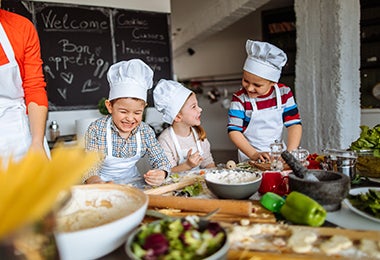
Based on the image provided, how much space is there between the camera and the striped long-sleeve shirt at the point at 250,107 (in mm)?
2133

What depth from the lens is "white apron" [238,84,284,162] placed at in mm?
2135

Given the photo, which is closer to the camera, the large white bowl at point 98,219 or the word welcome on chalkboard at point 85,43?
the large white bowl at point 98,219

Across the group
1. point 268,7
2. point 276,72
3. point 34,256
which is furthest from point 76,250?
point 268,7

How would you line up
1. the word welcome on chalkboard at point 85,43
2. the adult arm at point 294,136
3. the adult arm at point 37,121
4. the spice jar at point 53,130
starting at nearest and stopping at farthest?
the adult arm at point 37,121, the adult arm at point 294,136, the spice jar at point 53,130, the word welcome on chalkboard at point 85,43

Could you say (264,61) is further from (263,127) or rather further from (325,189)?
(325,189)

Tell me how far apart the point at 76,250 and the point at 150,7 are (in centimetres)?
355

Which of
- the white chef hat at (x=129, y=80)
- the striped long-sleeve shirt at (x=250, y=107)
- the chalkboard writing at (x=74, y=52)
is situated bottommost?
the striped long-sleeve shirt at (x=250, y=107)

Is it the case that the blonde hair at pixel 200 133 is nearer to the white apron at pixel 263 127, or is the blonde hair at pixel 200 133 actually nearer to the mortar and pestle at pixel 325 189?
the white apron at pixel 263 127

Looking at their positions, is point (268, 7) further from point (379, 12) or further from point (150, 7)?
point (150, 7)

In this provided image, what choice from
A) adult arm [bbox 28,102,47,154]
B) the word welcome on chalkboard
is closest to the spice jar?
the word welcome on chalkboard

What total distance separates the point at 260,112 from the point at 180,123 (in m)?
0.53

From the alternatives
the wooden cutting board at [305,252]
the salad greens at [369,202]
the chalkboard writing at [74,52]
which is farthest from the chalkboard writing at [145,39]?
the wooden cutting board at [305,252]

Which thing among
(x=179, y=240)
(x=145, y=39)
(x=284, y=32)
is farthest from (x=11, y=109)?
(x=284, y=32)

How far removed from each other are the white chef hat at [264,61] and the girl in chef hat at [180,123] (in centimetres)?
41
